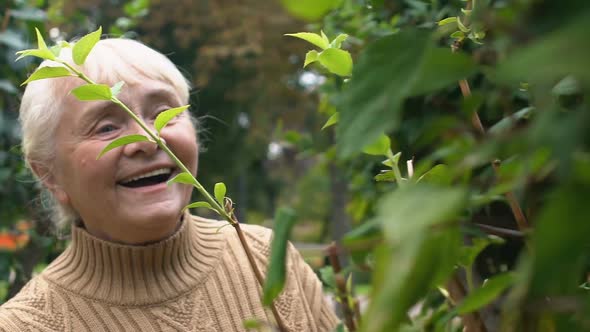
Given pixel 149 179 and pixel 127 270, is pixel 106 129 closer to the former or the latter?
pixel 149 179

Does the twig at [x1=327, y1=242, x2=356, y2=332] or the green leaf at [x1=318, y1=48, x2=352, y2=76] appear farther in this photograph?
the green leaf at [x1=318, y1=48, x2=352, y2=76]

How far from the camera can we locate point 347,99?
379 millimetres

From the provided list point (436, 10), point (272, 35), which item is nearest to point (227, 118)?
point (272, 35)

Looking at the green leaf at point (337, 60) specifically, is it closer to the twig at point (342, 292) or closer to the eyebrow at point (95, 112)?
the twig at point (342, 292)

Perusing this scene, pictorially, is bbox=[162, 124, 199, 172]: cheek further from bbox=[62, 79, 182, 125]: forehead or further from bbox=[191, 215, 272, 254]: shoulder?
bbox=[191, 215, 272, 254]: shoulder

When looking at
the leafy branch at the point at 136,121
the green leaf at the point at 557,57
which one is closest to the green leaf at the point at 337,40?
the leafy branch at the point at 136,121

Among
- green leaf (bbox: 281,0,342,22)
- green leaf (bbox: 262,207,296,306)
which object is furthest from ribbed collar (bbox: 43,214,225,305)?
green leaf (bbox: 281,0,342,22)

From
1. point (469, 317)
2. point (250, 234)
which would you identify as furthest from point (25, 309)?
point (469, 317)

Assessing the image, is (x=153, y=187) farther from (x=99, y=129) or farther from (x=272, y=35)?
(x=272, y=35)

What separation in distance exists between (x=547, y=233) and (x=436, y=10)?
178cm

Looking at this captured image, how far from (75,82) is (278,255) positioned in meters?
1.38

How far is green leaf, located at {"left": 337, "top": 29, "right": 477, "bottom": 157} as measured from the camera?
34 centimetres

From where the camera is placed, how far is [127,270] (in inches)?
68.1

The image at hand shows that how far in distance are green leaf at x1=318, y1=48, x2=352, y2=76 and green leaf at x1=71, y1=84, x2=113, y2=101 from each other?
0.74 feet
